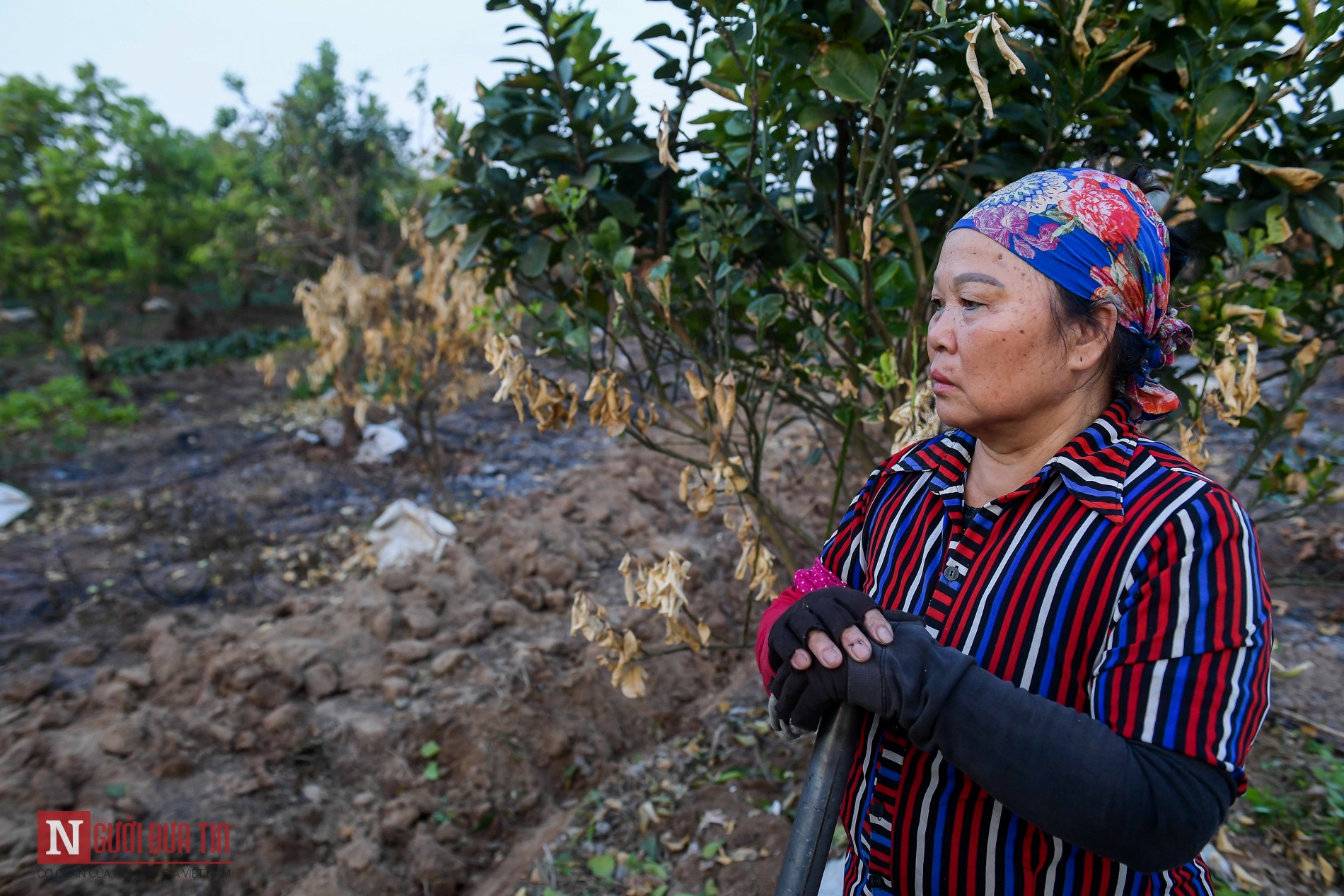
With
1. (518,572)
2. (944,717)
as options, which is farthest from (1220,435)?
(944,717)

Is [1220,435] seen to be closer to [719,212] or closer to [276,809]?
[719,212]

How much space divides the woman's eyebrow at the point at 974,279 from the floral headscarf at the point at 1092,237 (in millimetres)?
43

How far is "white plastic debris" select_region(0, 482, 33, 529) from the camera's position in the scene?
19.4ft

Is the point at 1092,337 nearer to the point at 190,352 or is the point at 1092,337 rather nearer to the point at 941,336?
the point at 941,336

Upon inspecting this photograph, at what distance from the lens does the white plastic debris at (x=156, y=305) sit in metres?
16.0

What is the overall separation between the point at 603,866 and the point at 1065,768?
2.09m

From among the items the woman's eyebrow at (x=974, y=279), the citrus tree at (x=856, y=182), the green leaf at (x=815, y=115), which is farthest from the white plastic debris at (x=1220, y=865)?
the green leaf at (x=815, y=115)

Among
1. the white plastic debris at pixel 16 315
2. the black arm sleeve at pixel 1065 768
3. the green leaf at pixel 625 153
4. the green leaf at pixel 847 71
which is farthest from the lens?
the white plastic debris at pixel 16 315

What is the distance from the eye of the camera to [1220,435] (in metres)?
5.31

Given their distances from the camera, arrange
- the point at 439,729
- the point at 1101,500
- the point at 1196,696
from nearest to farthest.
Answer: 1. the point at 1196,696
2. the point at 1101,500
3. the point at 439,729

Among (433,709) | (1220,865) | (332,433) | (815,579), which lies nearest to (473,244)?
(815,579)

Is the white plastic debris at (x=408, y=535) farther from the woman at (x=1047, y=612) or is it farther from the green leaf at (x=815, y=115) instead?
the woman at (x=1047, y=612)

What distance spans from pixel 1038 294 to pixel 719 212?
1.14m

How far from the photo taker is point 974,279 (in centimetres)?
107
